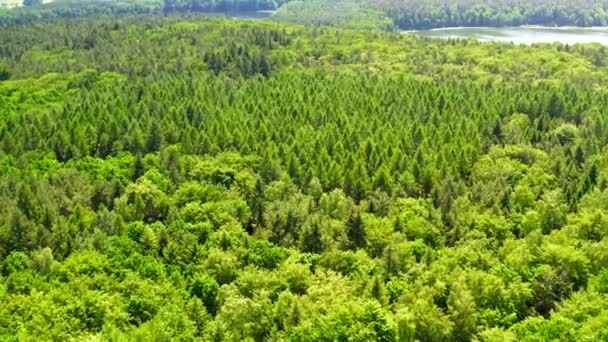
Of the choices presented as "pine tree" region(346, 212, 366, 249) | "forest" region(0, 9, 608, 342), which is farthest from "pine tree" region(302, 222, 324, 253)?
"pine tree" region(346, 212, 366, 249)

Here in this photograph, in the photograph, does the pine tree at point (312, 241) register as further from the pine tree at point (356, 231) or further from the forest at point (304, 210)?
the pine tree at point (356, 231)

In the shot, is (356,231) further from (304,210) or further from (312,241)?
(304,210)

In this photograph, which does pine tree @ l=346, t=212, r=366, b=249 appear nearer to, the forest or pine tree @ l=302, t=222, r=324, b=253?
the forest

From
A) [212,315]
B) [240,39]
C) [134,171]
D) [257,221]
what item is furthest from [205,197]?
[240,39]

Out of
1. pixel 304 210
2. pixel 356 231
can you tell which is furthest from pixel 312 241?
pixel 356 231

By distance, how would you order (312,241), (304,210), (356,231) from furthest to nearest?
(304,210) < (356,231) < (312,241)

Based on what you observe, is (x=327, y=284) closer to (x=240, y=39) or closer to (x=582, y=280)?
(x=582, y=280)

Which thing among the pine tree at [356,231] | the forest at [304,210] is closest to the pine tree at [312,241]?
the forest at [304,210]

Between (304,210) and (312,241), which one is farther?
(304,210)
